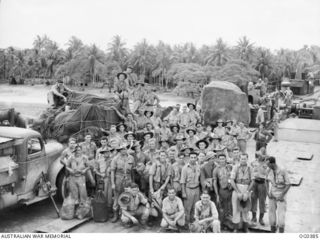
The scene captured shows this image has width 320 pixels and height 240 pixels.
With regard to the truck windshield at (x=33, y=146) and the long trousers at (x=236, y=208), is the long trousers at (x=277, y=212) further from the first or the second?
the truck windshield at (x=33, y=146)

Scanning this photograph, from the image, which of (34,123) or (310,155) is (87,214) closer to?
(34,123)

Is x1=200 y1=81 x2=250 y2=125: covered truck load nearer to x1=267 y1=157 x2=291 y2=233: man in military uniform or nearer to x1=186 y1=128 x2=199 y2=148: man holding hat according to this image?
x1=186 y1=128 x2=199 y2=148: man holding hat

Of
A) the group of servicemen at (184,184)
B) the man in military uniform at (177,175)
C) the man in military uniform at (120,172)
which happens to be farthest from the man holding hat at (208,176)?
the man in military uniform at (120,172)

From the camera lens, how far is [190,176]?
23.5ft

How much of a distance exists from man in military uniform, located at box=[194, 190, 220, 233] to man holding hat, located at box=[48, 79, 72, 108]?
241 inches

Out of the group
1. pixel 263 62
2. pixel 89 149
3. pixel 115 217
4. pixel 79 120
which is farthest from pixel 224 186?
pixel 263 62

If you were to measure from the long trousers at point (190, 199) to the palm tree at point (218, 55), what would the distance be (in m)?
12.5

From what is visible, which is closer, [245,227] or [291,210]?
[245,227]

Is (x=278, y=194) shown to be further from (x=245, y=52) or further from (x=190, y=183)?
(x=245, y=52)

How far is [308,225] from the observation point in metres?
7.37

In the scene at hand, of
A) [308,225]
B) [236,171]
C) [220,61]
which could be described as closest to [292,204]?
[308,225]

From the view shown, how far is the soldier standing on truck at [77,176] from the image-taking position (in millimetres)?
7652

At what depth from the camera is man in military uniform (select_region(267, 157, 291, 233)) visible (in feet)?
22.3

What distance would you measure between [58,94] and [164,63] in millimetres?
19390
